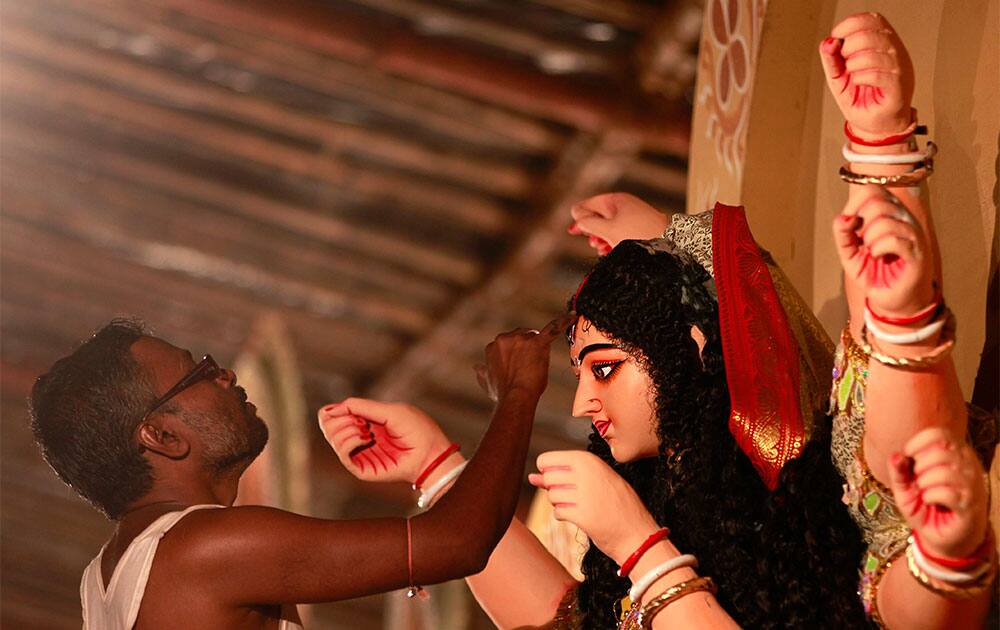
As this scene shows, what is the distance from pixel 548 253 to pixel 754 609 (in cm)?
258

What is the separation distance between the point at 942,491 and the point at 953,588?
0.14 metres

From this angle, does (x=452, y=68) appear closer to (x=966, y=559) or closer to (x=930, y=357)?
(x=930, y=357)

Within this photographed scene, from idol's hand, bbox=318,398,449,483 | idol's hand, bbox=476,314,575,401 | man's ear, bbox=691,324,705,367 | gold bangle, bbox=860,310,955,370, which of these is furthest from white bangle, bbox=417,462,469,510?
gold bangle, bbox=860,310,955,370

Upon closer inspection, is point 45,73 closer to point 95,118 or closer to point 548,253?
point 95,118

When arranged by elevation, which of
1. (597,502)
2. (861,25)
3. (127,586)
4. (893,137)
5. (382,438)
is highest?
(861,25)

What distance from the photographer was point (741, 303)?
182 centimetres

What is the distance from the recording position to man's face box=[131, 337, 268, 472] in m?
2.07

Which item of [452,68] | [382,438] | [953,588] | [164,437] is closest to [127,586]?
[164,437]

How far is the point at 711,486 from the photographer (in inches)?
72.3

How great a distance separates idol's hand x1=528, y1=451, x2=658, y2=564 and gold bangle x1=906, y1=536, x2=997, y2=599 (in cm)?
34

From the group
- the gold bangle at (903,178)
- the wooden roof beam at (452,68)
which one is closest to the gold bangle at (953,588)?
the gold bangle at (903,178)

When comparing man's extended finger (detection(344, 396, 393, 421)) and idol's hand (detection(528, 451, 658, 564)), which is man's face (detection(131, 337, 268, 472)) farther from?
idol's hand (detection(528, 451, 658, 564))

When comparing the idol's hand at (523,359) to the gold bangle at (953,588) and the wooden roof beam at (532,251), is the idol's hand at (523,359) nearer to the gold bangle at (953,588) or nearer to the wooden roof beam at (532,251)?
the gold bangle at (953,588)

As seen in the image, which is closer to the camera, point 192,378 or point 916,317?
point 916,317
